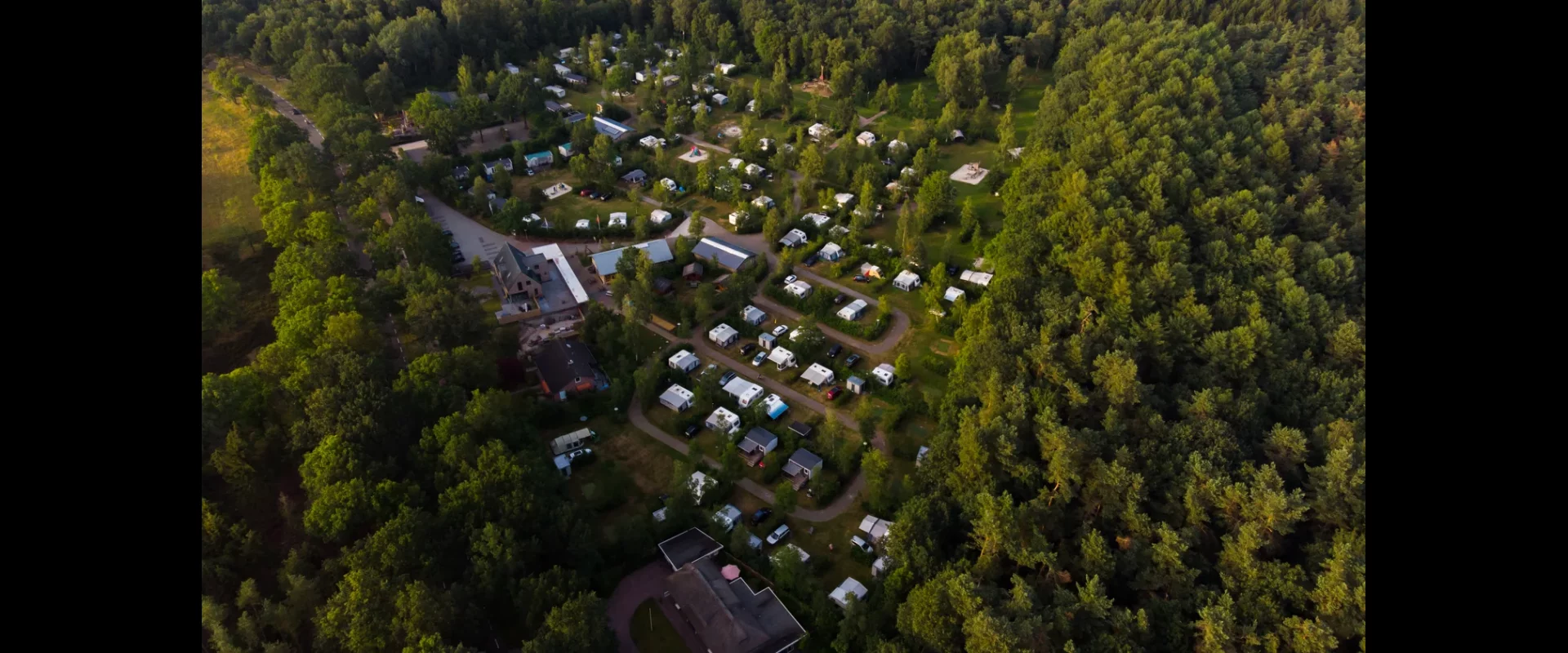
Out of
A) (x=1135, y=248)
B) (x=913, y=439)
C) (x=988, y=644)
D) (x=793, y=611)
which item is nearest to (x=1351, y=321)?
(x=1135, y=248)

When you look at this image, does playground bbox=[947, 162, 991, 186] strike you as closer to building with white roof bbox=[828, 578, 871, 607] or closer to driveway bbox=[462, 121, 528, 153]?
driveway bbox=[462, 121, 528, 153]

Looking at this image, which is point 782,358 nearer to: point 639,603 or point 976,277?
point 976,277

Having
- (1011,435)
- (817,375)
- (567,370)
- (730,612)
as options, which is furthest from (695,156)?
(730,612)

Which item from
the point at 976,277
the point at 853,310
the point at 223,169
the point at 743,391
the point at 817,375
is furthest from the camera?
the point at 223,169

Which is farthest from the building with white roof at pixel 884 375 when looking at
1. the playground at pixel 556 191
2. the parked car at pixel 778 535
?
the playground at pixel 556 191

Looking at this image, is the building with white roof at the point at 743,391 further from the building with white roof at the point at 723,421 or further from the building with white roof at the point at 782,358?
the building with white roof at the point at 782,358

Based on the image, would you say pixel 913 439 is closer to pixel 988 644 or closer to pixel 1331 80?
pixel 988 644

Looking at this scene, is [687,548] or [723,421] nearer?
[687,548]
